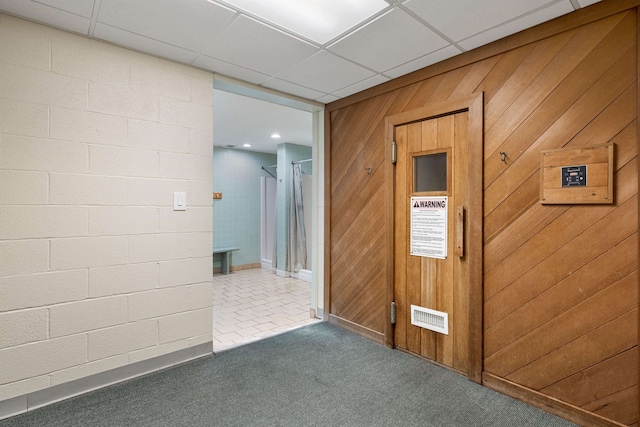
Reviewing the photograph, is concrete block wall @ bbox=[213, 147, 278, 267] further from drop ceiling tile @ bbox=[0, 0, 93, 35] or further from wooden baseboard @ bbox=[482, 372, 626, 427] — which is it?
wooden baseboard @ bbox=[482, 372, 626, 427]

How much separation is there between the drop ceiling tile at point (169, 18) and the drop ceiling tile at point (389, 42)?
805mm

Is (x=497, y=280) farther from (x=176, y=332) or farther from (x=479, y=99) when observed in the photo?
(x=176, y=332)

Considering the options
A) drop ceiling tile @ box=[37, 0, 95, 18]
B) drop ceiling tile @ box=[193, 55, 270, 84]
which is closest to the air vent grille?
drop ceiling tile @ box=[193, 55, 270, 84]

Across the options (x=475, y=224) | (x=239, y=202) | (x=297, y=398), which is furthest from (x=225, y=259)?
(x=475, y=224)

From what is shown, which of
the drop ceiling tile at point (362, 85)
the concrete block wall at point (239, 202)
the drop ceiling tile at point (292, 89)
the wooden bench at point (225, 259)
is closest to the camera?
the drop ceiling tile at point (362, 85)

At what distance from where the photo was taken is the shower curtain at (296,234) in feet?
19.5

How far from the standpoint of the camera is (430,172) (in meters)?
2.59

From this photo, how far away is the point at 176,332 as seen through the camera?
2.51m

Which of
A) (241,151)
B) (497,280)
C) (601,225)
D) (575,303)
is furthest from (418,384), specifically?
(241,151)

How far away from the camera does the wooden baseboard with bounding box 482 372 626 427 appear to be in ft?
5.77

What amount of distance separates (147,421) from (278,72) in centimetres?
264

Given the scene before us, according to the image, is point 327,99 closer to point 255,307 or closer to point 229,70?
→ point 229,70

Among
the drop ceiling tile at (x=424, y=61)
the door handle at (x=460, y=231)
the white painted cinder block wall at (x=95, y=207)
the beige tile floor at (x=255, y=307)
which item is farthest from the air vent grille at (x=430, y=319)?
the drop ceiling tile at (x=424, y=61)

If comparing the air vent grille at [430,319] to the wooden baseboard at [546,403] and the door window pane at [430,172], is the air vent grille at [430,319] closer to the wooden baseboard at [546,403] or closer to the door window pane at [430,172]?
the wooden baseboard at [546,403]
